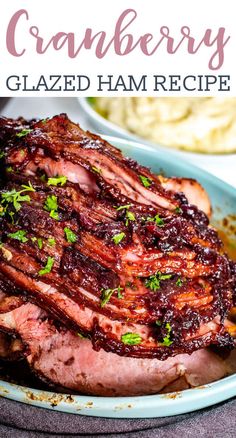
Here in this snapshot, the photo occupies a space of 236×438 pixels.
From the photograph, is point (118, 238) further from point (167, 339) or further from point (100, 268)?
point (167, 339)

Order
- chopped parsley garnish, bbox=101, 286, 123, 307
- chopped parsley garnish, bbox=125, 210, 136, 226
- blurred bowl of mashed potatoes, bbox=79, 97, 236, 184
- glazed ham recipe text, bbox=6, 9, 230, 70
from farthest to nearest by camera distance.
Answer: glazed ham recipe text, bbox=6, 9, 230, 70, blurred bowl of mashed potatoes, bbox=79, 97, 236, 184, chopped parsley garnish, bbox=125, 210, 136, 226, chopped parsley garnish, bbox=101, 286, 123, 307

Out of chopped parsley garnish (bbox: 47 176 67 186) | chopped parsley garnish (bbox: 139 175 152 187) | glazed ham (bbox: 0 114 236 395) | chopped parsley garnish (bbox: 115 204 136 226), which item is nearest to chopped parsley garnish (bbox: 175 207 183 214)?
glazed ham (bbox: 0 114 236 395)

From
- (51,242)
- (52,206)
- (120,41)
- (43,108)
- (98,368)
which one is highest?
(120,41)

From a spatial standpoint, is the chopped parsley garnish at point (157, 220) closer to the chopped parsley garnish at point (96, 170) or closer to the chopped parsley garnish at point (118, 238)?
the chopped parsley garnish at point (118, 238)

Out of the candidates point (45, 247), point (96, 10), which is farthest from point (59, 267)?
point (96, 10)

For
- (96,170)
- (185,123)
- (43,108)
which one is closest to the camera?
(96,170)

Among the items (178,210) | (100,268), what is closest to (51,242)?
(100,268)

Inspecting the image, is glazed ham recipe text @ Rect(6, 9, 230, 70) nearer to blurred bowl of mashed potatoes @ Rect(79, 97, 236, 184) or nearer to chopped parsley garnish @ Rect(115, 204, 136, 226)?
blurred bowl of mashed potatoes @ Rect(79, 97, 236, 184)
